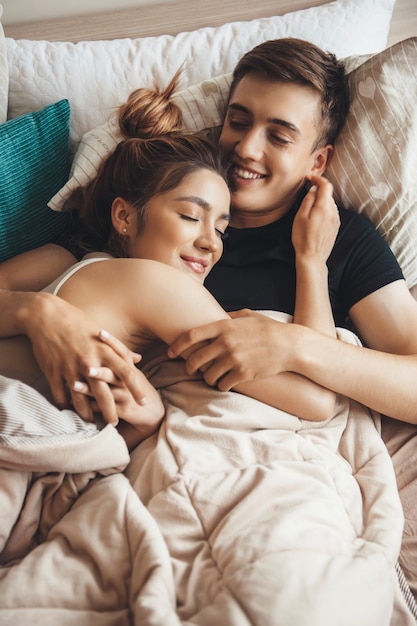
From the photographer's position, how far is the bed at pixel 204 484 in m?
0.84

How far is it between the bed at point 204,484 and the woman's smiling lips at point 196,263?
215mm

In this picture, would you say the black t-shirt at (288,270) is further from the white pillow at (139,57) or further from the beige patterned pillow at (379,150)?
the white pillow at (139,57)

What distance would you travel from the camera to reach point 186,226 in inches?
49.7

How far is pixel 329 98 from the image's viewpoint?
4.83 ft

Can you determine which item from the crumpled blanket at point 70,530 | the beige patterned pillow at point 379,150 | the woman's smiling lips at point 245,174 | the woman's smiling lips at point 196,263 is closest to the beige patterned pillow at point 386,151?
the beige patterned pillow at point 379,150

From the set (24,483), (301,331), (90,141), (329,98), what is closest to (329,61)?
(329,98)

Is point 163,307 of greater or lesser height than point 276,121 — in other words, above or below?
below

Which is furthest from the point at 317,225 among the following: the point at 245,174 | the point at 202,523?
the point at 202,523

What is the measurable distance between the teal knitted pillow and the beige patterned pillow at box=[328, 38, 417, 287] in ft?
2.47

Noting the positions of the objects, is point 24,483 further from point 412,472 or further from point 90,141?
point 90,141

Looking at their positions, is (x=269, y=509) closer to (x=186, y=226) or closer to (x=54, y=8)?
(x=186, y=226)

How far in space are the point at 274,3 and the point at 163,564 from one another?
5.64ft

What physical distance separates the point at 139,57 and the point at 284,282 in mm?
832

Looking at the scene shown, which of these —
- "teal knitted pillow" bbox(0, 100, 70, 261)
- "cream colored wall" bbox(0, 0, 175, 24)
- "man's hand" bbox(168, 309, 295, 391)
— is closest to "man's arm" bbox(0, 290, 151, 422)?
"man's hand" bbox(168, 309, 295, 391)
